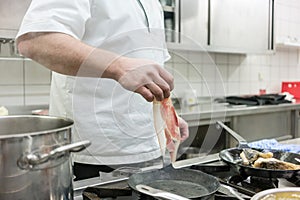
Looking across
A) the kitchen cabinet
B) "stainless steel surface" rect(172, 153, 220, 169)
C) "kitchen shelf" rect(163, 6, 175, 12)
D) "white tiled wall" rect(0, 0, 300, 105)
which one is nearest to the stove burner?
"stainless steel surface" rect(172, 153, 220, 169)

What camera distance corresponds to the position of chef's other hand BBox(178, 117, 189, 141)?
2.93 ft

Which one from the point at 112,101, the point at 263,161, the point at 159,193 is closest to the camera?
the point at 159,193

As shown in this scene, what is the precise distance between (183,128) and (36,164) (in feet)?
1.75

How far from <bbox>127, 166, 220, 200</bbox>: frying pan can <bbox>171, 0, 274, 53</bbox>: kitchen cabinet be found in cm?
146

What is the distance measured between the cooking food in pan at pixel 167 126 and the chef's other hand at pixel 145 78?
0.34 feet

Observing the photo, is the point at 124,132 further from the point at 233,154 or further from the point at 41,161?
the point at 41,161

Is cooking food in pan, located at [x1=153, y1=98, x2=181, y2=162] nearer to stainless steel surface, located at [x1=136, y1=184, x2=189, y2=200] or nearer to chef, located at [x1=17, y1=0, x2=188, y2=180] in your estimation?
chef, located at [x1=17, y1=0, x2=188, y2=180]

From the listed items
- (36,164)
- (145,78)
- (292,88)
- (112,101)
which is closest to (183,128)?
(112,101)

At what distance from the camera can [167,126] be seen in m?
0.79

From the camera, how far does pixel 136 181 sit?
2.11 feet

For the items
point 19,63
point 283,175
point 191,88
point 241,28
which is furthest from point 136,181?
point 241,28

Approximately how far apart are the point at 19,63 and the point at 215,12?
129 centimetres

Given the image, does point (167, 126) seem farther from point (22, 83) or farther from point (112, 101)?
point (22, 83)

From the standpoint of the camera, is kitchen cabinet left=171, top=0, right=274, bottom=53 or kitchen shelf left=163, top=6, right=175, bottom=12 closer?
→ kitchen shelf left=163, top=6, right=175, bottom=12
